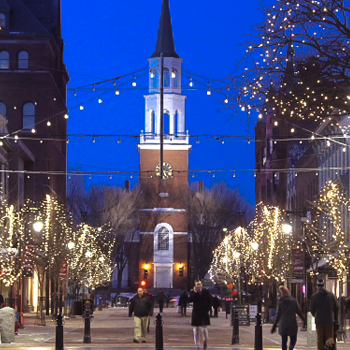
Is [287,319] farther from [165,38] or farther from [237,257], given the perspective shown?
[165,38]

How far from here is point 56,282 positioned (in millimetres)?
55219

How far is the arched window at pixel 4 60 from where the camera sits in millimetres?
75625

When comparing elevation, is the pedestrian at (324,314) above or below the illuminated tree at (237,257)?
below

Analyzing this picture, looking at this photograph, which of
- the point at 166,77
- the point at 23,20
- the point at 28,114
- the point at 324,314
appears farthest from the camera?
the point at 166,77

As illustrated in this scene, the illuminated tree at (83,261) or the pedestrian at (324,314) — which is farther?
the illuminated tree at (83,261)

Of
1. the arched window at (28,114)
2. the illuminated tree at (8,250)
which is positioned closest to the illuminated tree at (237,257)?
the illuminated tree at (8,250)

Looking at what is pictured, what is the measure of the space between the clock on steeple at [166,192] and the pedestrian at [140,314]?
81.1 meters

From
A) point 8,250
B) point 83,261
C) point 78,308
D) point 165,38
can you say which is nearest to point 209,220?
point 165,38

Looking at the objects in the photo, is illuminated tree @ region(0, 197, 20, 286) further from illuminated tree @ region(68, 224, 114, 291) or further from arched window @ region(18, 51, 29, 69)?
arched window @ region(18, 51, 29, 69)

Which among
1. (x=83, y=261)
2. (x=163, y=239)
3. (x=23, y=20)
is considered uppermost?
(x=23, y=20)

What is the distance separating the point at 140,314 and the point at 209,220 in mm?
74965

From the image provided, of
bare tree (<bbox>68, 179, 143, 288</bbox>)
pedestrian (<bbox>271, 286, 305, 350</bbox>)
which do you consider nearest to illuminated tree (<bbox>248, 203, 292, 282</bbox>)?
pedestrian (<bbox>271, 286, 305, 350</bbox>)

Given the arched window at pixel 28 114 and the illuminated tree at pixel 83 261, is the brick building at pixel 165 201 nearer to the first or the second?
the illuminated tree at pixel 83 261

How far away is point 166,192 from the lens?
112438mm
